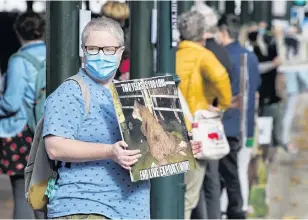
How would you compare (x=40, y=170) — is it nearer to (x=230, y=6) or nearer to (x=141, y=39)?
(x=141, y=39)

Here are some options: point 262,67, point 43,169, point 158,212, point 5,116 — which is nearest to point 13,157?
point 5,116

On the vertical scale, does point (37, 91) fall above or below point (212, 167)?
above

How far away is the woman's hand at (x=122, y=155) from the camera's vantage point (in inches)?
193

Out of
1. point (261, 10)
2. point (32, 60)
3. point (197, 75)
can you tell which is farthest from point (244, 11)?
point (32, 60)

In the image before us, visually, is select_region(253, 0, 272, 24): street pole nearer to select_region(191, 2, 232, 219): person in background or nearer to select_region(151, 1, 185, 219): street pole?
select_region(191, 2, 232, 219): person in background

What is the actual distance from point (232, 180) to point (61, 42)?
12.7ft

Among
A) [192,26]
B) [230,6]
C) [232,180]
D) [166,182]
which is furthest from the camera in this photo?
[230,6]

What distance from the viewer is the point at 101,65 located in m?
5.10

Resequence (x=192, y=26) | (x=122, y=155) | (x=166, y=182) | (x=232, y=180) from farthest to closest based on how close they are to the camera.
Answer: (x=232, y=180)
(x=192, y=26)
(x=166, y=182)
(x=122, y=155)

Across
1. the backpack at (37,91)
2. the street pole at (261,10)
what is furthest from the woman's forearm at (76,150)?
the street pole at (261,10)

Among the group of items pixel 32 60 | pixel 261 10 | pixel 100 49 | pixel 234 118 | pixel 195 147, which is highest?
pixel 100 49

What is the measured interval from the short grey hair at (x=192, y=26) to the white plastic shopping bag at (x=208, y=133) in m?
0.56

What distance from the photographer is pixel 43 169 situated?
17.0ft

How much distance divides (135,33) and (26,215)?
4.99 ft
